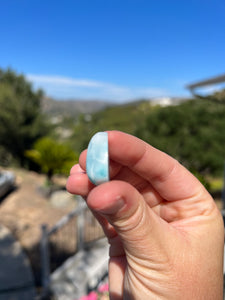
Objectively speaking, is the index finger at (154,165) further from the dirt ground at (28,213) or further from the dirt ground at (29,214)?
the dirt ground at (28,213)

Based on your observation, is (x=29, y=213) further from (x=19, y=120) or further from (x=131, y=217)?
(x=19, y=120)

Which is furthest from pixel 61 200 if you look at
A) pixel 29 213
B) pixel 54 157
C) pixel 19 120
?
pixel 19 120

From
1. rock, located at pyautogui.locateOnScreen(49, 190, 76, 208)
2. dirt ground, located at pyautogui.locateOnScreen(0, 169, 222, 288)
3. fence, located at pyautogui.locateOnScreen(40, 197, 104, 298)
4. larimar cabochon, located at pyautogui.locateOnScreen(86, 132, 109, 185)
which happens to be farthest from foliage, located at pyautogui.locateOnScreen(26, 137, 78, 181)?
larimar cabochon, located at pyautogui.locateOnScreen(86, 132, 109, 185)

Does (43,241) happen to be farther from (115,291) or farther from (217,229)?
(217,229)

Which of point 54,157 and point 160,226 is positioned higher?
point 160,226

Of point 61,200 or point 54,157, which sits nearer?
point 61,200

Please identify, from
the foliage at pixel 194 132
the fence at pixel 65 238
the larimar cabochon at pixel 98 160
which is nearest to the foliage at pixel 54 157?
the foliage at pixel 194 132

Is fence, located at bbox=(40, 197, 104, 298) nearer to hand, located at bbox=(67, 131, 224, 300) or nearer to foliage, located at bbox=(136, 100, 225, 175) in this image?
hand, located at bbox=(67, 131, 224, 300)
